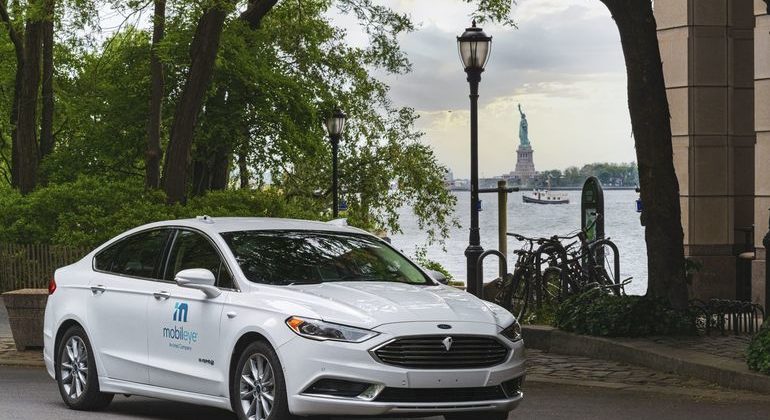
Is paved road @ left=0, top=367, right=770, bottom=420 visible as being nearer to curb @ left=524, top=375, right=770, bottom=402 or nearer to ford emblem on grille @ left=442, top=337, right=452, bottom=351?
curb @ left=524, top=375, right=770, bottom=402

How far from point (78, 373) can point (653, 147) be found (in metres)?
7.61

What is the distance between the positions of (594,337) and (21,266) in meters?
17.4

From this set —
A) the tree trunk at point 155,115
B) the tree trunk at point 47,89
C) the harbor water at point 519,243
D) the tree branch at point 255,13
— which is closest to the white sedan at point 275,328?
the tree trunk at point 155,115

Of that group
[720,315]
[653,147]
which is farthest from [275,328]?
[720,315]

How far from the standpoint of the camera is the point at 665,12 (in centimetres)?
2622

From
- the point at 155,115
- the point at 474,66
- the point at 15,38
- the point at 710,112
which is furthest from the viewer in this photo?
the point at 15,38

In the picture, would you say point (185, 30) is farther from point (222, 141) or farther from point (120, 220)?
point (120, 220)

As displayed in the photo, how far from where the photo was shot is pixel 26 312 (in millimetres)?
17547

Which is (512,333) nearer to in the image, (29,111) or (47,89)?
(29,111)

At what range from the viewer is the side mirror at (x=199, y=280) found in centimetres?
1019

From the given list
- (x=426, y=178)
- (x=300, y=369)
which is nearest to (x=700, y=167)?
(x=300, y=369)

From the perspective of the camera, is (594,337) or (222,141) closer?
(594,337)

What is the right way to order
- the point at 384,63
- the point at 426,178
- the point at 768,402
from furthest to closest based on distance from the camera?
the point at 426,178 → the point at 384,63 → the point at 768,402

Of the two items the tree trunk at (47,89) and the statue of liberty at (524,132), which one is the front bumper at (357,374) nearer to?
the tree trunk at (47,89)
